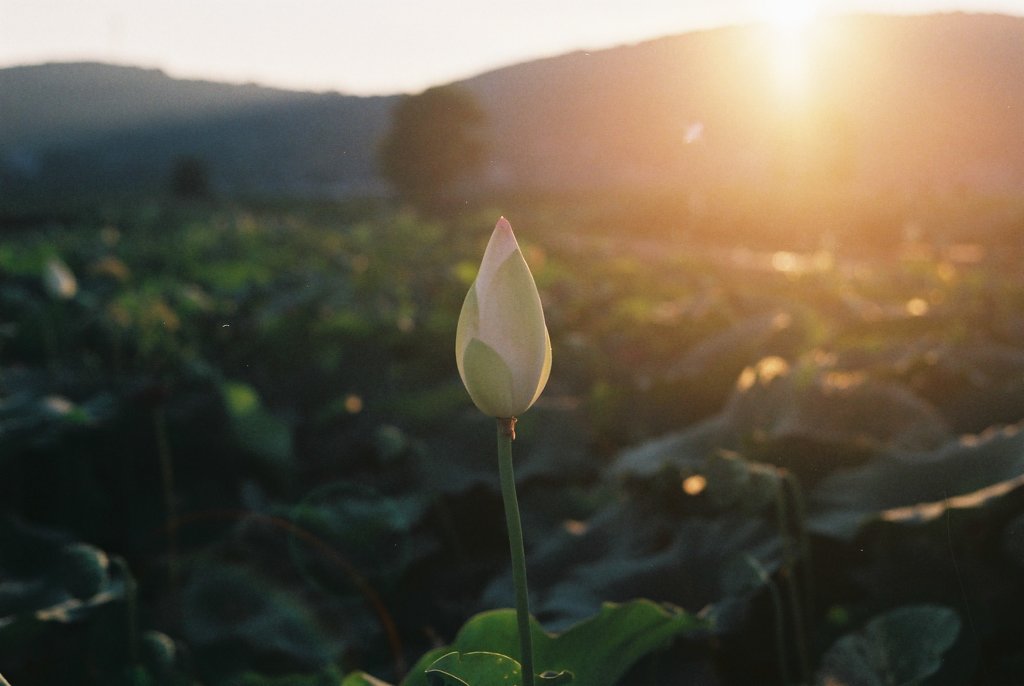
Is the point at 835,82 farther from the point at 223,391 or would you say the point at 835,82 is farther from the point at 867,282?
the point at 223,391

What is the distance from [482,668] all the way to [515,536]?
4.9 inches

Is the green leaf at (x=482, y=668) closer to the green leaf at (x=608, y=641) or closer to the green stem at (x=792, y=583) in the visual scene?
the green leaf at (x=608, y=641)

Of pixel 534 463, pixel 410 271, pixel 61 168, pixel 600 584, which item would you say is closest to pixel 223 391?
pixel 534 463

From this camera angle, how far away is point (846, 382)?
1535 mm

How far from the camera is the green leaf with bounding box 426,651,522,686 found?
2.15 ft

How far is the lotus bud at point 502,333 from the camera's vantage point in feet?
2.01

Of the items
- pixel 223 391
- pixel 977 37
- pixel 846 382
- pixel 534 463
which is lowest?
pixel 534 463

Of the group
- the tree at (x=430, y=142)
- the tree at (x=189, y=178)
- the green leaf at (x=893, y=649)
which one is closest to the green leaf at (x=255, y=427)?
the green leaf at (x=893, y=649)

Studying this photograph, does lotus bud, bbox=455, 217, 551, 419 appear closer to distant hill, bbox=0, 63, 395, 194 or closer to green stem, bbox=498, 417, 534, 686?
green stem, bbox=498, 417, 534, 686

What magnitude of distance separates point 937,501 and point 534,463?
936mm

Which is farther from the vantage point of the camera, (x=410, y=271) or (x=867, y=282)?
(x=410, y=271)

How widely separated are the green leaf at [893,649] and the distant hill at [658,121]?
803 millimetres

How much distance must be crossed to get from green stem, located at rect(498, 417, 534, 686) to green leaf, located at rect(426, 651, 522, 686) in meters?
0.03

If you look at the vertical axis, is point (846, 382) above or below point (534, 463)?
above
